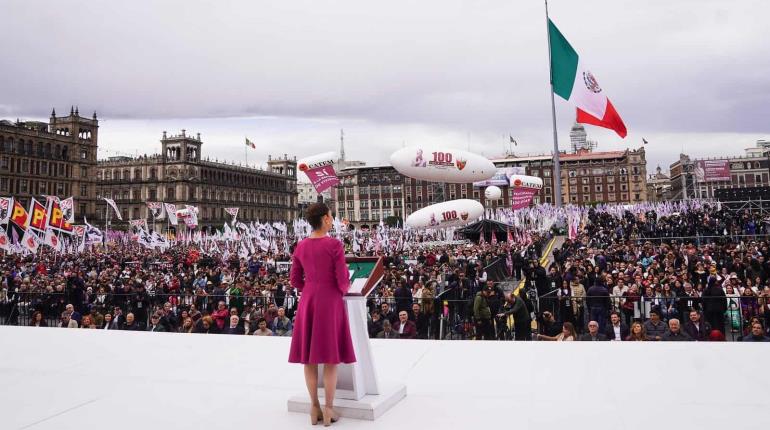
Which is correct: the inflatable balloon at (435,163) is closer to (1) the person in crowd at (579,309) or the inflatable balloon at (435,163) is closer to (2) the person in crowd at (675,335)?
(1) the person in crowd at (579,309)

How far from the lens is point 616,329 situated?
31.6 feet

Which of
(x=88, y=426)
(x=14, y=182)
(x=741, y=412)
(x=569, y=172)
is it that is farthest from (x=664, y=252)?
(x=569, y=172)

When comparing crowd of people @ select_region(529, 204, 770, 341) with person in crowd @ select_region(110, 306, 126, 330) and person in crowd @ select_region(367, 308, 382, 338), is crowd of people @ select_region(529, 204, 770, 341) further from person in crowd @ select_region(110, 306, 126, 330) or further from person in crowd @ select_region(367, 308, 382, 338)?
person in crowd @ select_region(110, 306, 126, 330)

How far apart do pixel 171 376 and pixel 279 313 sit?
12.7ft

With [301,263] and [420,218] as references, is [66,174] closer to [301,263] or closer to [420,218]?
[420,218]

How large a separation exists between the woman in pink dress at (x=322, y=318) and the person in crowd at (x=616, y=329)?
19.9 feet

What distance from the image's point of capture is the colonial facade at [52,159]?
66.5 m

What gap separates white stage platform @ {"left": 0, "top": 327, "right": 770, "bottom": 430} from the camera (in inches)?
153

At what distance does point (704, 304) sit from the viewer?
9.07 m

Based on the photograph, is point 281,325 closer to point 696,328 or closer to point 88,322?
point 88,322

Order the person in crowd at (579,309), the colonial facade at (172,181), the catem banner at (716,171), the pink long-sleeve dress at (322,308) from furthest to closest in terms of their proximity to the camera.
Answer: the colonial facade at (172,181) < the catem banner at (716,171) < the person in crowd at (579,309) < the pink long-sleeve dress at (322,308)

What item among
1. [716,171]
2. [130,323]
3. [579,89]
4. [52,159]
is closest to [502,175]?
[716,171]

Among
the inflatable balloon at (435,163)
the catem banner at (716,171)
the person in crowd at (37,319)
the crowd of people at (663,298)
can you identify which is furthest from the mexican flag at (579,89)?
the catem banner at (716,171)

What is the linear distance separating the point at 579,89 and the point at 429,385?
15.6 metres
